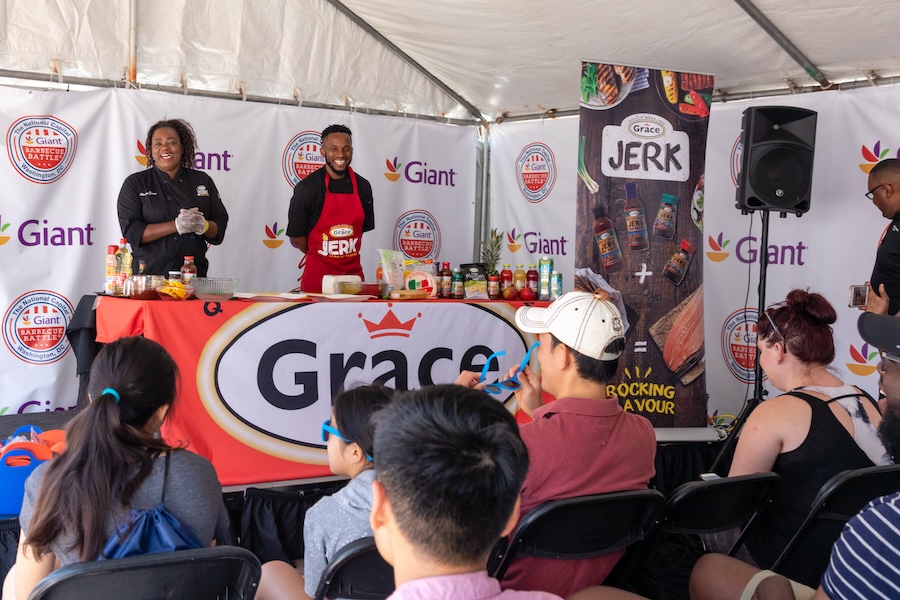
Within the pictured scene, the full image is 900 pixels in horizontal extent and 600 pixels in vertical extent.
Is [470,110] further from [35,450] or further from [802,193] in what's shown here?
[35,450]

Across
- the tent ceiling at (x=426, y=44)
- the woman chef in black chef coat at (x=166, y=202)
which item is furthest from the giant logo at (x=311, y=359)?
the tent ceiling at (x=426, y=44)

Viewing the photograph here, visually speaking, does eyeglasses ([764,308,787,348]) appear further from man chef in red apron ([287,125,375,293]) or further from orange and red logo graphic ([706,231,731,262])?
orange and red logo graphic ([706,231,731,262])

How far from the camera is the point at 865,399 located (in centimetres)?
210

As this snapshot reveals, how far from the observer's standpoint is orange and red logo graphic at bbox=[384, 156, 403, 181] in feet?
19.7

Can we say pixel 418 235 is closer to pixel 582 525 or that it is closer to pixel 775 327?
pixel 775 327

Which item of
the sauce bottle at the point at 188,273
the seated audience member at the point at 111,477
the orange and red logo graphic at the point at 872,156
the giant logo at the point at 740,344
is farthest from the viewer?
the giant logo at the point at 740,344

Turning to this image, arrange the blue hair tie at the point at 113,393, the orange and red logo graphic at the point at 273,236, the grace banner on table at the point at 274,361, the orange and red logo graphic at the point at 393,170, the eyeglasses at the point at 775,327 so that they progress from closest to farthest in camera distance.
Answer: the blue hair tie at the point at 113,393 → the eyeglasses at the point at 775,327 → the grace banner on table at the point at 274,361 → the orange and red logo graphic at the point at 273,236 → the orange and red logo graphic at the point at 393,170

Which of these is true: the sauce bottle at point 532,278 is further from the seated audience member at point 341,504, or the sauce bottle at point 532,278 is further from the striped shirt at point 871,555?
the striped shirt at point 871,555

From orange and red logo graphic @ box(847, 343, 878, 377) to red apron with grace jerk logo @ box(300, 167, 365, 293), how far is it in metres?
3.08

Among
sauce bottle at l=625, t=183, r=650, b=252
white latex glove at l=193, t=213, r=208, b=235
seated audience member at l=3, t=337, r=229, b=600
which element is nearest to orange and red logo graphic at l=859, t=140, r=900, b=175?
sauce bottle at l=625, t=183, r=650, b=252

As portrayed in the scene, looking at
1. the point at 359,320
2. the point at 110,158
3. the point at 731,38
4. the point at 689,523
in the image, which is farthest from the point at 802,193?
the point at 110,158

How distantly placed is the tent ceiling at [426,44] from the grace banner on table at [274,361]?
2044mm

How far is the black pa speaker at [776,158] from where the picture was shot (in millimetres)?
4246

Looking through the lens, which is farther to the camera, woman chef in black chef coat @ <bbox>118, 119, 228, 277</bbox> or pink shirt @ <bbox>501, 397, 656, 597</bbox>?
woman chef in black chef coat @ <bbox>118, 119, 228, 277</bbox>
